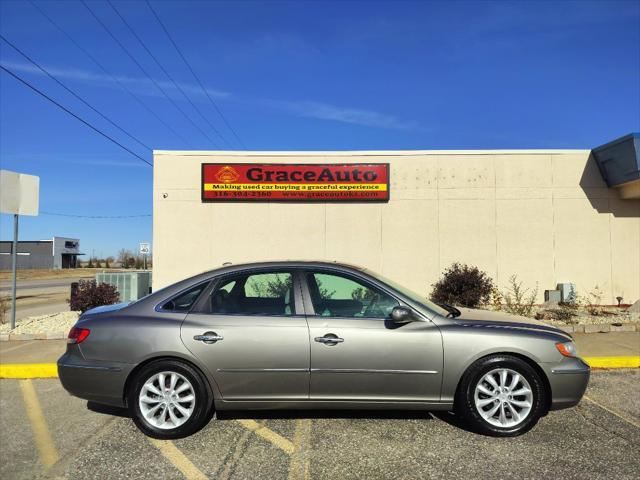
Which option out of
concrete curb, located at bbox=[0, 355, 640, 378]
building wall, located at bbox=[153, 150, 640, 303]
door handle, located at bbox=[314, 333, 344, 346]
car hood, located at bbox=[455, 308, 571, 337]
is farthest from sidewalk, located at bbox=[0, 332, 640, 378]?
door handle, located at bbox=[314, 333, 344, 346]

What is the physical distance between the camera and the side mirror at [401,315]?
4.03 meters

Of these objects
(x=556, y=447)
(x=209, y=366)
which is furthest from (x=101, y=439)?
(x=556, y=447)

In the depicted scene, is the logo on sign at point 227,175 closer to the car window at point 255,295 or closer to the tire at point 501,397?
the car window at point 255,295

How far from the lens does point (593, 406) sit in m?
4.87

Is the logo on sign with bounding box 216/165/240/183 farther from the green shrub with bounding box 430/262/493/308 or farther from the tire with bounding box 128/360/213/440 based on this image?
the tire with bounding box 128/360/213/440

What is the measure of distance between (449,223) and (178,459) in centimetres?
1006

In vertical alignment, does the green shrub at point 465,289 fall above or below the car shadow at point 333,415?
above

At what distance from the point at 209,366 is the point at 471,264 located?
9710mm

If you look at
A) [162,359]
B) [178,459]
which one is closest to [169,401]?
[162,359]

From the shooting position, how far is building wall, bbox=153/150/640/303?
488 inches

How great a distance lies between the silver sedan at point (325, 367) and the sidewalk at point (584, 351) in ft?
9.23

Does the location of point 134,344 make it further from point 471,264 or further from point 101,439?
point 471,264

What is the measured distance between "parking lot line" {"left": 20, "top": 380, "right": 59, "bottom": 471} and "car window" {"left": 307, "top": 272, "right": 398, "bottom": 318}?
2457 millimetres

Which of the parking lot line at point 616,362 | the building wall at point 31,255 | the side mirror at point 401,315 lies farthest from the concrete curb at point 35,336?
the building wall at point 31,255
